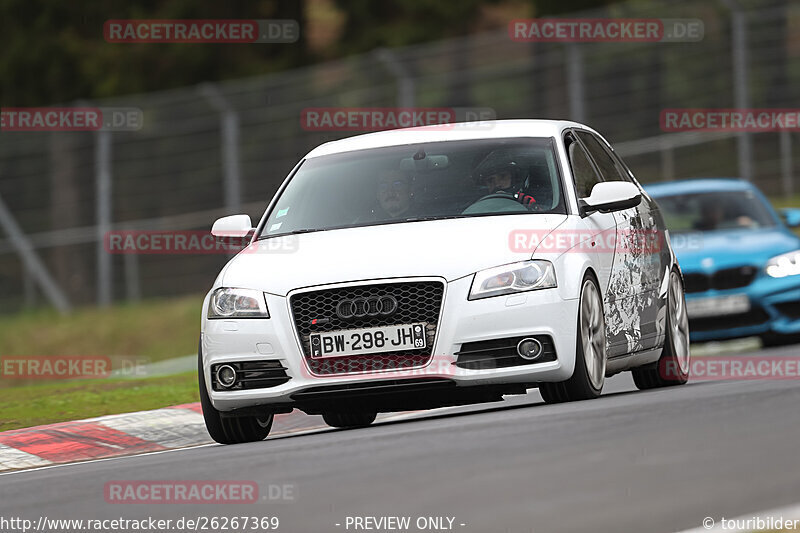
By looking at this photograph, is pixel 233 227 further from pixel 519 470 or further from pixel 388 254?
pixel 519 470

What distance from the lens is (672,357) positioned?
1112 centimetres

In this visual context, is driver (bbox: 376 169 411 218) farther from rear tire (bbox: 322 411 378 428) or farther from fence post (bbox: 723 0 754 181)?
fence post (bbox: 723 0 754 181)

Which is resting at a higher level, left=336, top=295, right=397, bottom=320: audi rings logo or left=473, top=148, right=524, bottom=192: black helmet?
left=473, top=148, right=524, bottom=192: black helmet

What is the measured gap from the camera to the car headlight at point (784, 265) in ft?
47.4

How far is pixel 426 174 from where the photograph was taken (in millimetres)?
10195

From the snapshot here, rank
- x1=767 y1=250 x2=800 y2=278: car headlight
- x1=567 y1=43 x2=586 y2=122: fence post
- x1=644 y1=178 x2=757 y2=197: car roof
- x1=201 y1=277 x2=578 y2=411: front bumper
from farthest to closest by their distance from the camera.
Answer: x1=567 y1=43 x2=586 y2=122: fence post
x1=644 y1=178 x2=757 y2=197: car roof
x1=767 y1=250 x2=800 y2=278: car headlight
x1=201 y1=277 x2=578 y2=411: front bumper

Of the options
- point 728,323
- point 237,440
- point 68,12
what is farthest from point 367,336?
point 68,12

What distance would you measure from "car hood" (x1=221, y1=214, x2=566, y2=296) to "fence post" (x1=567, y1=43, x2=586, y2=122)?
50.0ft

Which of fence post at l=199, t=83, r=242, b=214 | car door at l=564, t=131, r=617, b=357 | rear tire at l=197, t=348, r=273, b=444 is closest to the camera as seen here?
rear tire at l=197, t=348, r=273, b=444

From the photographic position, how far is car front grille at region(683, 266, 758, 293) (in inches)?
570

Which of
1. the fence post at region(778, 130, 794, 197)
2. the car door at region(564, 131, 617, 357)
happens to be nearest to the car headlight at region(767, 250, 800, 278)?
the car door at region(564, 131, 617, 357)

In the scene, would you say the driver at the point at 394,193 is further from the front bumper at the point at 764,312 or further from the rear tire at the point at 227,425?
the front bumper at the point at 764,312

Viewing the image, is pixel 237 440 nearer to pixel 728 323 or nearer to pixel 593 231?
pixel 593 231

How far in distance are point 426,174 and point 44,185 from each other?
17779 mm
